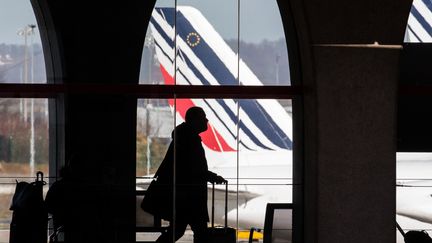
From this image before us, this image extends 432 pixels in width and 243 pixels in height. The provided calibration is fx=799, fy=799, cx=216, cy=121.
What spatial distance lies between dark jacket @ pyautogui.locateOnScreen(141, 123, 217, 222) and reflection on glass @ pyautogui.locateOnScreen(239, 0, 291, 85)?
0.83 m

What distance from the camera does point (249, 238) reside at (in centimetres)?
771

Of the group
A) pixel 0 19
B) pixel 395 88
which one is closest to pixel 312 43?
pixel 395 88

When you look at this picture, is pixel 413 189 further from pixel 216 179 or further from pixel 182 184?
pixel 182 184

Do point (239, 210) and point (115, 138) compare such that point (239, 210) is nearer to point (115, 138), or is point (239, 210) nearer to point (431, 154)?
point (115, 138)

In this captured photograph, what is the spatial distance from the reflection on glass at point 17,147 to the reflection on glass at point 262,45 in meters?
2.00

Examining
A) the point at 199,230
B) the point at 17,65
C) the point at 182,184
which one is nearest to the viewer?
the point at 17,65

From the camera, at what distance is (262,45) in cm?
779

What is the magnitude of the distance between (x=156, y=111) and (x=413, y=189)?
2.62m

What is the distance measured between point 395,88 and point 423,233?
1714 mm

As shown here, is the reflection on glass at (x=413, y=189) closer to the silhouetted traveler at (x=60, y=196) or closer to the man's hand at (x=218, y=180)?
the man's hand at (x=218, y=180)

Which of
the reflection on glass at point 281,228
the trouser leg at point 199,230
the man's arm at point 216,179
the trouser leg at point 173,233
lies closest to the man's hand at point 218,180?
the man's arm at point 216,179

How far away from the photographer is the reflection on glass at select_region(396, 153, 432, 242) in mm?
7742

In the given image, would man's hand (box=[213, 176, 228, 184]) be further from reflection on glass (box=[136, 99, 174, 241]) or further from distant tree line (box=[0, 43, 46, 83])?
distant tree line (box=[0, 43, 46, 83])

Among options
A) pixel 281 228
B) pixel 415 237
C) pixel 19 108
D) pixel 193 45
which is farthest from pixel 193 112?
pixel 415 237
